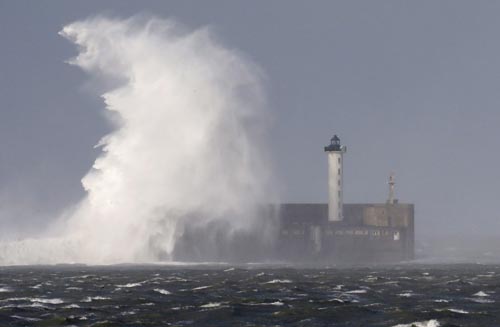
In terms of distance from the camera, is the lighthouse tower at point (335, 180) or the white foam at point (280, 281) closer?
the white foam at point (280, 281)

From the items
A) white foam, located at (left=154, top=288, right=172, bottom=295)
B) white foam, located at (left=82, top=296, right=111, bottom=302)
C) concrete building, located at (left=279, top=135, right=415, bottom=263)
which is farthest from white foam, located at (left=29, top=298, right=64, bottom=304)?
concrete building, located at (left=279, top=135, right=415, bottom=263)

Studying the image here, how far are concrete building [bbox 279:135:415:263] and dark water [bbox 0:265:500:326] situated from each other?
56.2 metres

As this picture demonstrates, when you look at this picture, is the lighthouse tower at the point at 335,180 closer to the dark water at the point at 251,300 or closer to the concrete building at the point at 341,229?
the concrete building at the point at 341,229

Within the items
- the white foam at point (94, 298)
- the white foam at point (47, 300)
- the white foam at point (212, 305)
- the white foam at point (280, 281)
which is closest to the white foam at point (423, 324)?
the white foam at point (212, 305)

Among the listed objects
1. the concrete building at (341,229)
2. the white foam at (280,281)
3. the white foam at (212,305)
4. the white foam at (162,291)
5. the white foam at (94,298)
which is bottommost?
the white foam at (212,305)

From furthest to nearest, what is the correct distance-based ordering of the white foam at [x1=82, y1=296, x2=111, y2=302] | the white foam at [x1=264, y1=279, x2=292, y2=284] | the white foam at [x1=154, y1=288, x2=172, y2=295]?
1. the white foam at [x1=264, y1=279, x2=292, y2=284]
2. the white foam at [x1=154, y1=288, x2=172, y2=295]
3. the white foam at [x1=82, y1=296, x2=111, y2=302]

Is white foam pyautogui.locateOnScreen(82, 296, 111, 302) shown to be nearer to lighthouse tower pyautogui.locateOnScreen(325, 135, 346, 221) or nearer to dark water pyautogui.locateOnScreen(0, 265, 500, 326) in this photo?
dark water pyautogui.locateOnScreen(0, 265, 500, 326)

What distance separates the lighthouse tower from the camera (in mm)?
176000

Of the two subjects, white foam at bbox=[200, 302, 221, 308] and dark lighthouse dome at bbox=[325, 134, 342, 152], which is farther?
dark lighthouse dome at bbox=[325, 134, 342, 152]

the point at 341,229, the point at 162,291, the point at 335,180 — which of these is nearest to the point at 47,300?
the point at 162,291

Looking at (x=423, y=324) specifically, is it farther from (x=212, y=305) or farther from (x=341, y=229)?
(x=341, y=229)

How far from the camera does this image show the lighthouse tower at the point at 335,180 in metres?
176

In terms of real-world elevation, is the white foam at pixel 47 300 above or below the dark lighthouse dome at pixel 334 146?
below

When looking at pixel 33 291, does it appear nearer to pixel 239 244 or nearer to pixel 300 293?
pixel 300 293
